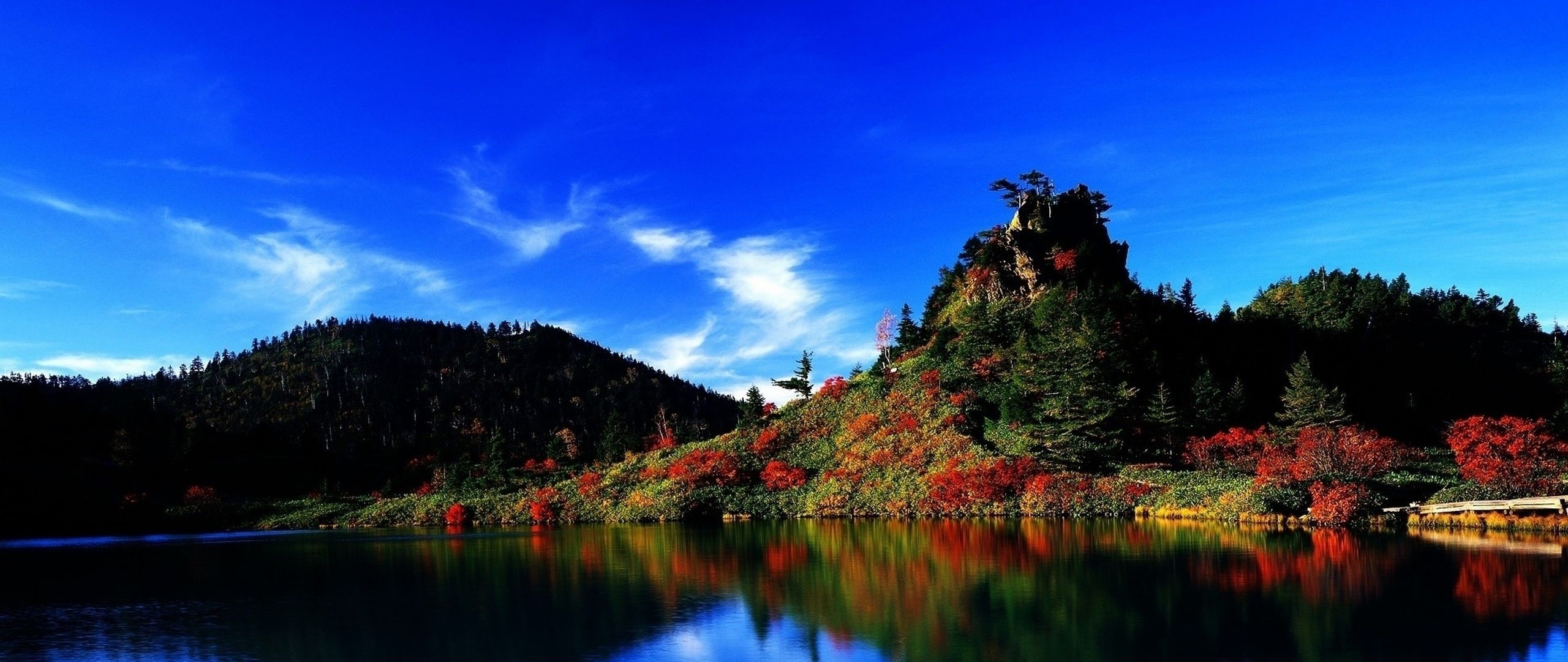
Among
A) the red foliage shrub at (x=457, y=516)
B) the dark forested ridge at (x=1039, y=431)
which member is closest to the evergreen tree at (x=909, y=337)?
the dark forested ridge at (x=1039, y=431)

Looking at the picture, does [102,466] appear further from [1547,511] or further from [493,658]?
[1547,511]

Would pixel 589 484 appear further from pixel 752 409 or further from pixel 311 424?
pixel 311 424

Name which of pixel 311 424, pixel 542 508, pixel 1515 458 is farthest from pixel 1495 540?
pixel 311 424

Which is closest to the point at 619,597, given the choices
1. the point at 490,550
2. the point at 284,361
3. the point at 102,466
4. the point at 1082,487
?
the point at 490,550

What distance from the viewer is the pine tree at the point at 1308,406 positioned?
5722 centimetres

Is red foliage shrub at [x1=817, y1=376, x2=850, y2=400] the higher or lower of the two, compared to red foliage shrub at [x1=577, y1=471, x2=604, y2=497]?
higher

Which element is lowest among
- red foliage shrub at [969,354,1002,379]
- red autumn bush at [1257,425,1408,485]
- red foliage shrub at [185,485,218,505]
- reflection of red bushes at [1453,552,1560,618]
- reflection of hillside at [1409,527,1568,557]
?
red foliage shrub at [185,485,218,505]

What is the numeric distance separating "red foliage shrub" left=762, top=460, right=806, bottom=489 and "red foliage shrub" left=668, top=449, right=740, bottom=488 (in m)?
2.61

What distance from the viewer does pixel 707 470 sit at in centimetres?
7244

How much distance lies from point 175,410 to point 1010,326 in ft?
511

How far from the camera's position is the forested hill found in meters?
101

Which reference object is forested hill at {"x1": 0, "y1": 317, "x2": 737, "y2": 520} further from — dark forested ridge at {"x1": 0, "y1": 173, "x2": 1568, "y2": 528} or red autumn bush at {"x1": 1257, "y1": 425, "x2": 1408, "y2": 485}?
red autumn bush at {"x1": 1257, "y1": 425, "x2": 1408, "y2": 485}

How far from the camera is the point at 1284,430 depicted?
57.4 metres

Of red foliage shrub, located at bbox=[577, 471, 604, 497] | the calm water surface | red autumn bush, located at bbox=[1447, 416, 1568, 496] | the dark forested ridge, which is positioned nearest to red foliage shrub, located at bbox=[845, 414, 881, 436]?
the dark forested ridge
